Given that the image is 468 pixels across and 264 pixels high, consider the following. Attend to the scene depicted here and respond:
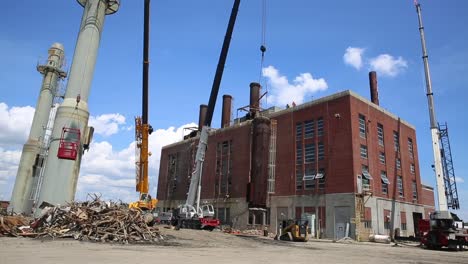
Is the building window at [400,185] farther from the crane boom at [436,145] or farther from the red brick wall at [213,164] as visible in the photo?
the red brick wall at [213,164]

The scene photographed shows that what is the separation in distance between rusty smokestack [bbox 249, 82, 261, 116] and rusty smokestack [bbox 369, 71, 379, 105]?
56.7ft

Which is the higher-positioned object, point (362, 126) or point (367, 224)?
point (362, 126)

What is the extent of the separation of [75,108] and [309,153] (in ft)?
102

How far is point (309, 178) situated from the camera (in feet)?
150

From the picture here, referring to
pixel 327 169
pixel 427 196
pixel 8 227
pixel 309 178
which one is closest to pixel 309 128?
pixel 327 169

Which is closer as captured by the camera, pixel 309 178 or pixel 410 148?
pixel 309 178

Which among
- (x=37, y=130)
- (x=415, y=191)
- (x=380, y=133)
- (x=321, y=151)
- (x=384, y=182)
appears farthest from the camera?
(x=415, y=191)

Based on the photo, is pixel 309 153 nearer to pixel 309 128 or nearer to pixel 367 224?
pixel 309 128

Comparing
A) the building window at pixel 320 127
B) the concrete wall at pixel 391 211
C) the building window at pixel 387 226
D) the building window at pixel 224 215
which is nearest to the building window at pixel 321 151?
the building window at pixel 320 127

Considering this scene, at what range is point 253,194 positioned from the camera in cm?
3119

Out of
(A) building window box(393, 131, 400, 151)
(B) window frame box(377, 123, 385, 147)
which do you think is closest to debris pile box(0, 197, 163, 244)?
(B) window frame box(377, 123, 385, 147)

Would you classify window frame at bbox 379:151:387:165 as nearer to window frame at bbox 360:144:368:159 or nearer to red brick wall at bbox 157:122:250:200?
window frame at bbox 360:144:368:159

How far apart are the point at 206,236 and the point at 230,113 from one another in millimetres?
41263

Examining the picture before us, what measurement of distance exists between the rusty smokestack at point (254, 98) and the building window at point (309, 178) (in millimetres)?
16397
